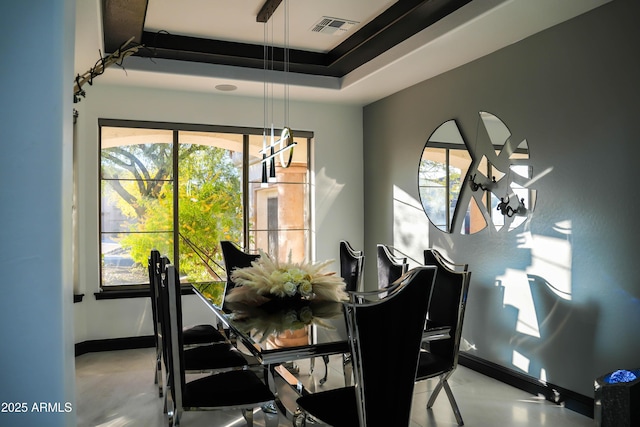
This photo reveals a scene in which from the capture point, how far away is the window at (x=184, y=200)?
533 cm

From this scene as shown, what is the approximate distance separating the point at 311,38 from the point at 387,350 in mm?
3542

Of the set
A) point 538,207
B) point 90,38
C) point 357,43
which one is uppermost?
point 357,43

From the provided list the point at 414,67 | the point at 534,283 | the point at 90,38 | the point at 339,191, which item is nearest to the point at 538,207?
the point at 534,283

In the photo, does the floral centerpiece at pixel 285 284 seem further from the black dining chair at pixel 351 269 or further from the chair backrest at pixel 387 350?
the black dining chair at pixel 351 269

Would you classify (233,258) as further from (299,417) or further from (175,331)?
(175,331)

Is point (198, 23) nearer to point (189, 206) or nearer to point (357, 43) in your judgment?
point (357, 43)

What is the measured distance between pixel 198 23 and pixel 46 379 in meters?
3.99

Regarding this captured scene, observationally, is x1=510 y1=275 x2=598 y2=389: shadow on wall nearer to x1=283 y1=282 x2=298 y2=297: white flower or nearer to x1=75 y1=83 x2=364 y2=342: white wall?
x1=283 y1=282 x2=298 y2=297: white flower

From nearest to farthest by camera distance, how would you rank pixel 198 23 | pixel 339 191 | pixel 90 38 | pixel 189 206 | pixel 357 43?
pixel 90 38 < pixel 198 23 < pixel 357 43 < pixel 189 206 < pixel 339 191

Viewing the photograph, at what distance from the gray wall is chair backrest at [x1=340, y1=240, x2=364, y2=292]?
102 cm

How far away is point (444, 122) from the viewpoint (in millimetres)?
4859

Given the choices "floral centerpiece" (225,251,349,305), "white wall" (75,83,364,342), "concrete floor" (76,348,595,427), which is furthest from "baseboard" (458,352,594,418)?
"white wall" (75,83,364,342)

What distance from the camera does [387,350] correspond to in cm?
211

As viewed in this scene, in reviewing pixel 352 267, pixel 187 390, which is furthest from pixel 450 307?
pixel 187 390
